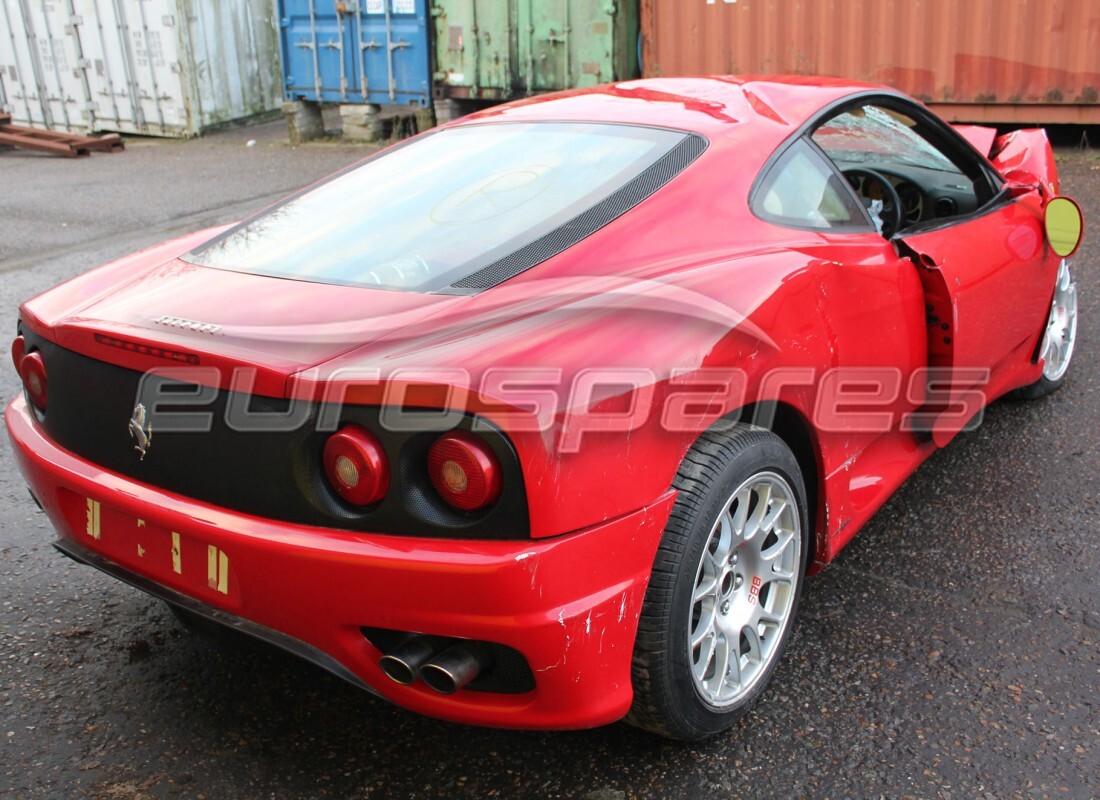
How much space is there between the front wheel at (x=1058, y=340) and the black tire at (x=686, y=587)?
2280mm

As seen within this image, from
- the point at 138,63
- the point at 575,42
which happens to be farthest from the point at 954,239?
the point at 138,63

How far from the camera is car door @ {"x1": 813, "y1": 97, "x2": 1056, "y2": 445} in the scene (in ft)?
9.45

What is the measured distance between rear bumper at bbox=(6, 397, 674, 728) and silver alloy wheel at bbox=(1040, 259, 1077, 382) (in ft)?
8.86

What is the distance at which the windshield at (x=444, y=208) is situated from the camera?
2326mm

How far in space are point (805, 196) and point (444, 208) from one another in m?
0.93

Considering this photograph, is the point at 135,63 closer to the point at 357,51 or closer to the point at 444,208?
the point at 357,51

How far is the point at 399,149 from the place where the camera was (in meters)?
3.16

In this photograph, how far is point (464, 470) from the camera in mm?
1771

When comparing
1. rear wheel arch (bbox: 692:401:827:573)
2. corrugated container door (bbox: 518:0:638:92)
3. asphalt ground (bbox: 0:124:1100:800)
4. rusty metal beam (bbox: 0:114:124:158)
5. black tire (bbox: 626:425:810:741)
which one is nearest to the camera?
black tire (bbox: 626:425:810:741)

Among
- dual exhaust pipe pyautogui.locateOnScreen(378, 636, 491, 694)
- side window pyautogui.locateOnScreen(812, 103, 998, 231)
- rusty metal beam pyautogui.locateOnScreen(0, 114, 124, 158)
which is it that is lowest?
rusty metal beam pyautogui.locateOnScreen(0, 114, 124, 158)

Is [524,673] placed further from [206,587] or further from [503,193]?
[503,193]

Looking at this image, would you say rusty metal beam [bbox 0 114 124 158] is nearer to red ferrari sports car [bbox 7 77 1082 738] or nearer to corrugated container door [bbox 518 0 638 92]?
corrugated container door [bbox 518 0 638 92]

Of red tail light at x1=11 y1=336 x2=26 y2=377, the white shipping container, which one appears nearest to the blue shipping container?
the white shipping container

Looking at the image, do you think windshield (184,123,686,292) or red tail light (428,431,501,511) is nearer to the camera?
red tail light (428,431,501,511)
